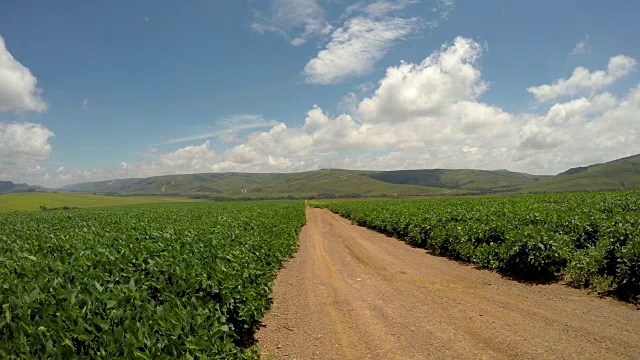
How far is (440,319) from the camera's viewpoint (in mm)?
8648

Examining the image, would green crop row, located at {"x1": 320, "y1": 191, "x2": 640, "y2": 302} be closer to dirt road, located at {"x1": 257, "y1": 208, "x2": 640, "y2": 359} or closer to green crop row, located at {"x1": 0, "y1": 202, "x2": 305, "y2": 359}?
dirt road, located at {"x1": 257, "y1": 208, "x2": 640, "y2": 359}

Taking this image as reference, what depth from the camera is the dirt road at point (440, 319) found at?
23.0 feet

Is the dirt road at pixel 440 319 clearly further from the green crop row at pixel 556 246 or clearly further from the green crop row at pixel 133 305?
the green crop row at pixel 133 305

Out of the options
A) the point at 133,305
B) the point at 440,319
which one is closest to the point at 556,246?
the point at 440,319

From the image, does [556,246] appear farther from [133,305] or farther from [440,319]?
[133,305]

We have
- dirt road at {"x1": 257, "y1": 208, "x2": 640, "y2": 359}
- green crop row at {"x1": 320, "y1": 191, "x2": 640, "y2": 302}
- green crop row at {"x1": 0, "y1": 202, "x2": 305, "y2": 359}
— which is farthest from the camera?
green crop row at {"x1": 320, "y1": 191, "x2": 640, "y2": 302}

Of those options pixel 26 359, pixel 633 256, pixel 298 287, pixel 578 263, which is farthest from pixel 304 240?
pixel 26 359

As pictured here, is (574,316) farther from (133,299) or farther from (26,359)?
(26,359)

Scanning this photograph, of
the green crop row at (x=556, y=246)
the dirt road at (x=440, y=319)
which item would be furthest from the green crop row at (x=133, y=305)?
the green crop row at (x=556, y=246)

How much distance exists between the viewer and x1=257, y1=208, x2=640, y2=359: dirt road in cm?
700

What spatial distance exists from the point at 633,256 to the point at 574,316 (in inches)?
107

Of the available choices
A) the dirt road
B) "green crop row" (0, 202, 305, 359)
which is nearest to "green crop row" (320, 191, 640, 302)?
the dirt road

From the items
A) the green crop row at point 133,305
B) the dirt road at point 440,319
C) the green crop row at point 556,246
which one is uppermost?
the green crop row at point 133,305

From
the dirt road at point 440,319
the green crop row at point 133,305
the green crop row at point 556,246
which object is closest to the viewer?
the green crop row at point 133,305
